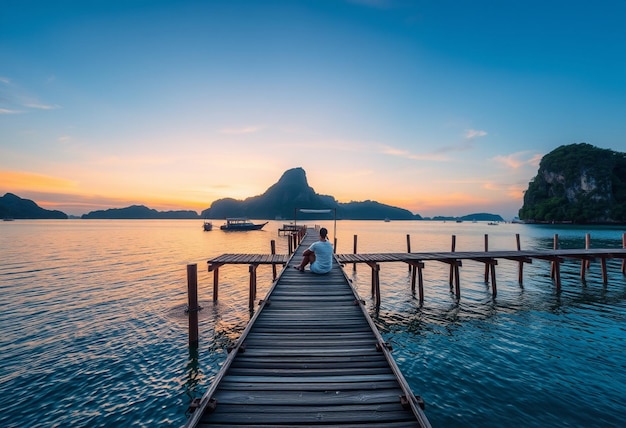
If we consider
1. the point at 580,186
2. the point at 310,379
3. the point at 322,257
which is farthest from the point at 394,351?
the point at 580,186

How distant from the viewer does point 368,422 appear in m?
3.38

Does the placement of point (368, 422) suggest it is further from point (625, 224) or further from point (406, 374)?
point (625, 224)

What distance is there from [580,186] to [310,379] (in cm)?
15327

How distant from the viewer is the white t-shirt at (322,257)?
11.6 metres

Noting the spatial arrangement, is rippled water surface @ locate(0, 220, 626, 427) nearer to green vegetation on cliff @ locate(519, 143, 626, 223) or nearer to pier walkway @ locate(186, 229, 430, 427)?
pier walkway @ locate(186, 229, 430, 427)

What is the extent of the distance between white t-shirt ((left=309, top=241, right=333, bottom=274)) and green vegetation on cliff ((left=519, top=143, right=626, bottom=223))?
141317 millimetres

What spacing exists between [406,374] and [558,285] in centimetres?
1586

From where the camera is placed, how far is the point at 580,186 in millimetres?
114000

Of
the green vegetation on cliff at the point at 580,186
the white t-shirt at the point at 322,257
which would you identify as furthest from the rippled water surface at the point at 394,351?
the green vegetation on cliff at the point at 580,186

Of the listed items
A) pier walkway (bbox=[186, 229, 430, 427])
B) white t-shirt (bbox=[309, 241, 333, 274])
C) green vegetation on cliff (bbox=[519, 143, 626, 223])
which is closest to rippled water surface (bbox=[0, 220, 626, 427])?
pier walkway (bbox=[186, 229, 430, 427])

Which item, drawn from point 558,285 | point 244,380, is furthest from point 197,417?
point 558,285

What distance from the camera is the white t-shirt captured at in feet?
38.1

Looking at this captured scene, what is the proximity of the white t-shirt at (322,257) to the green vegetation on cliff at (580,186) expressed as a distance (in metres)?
141

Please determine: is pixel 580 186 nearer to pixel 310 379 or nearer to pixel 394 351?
pixel 394 351
